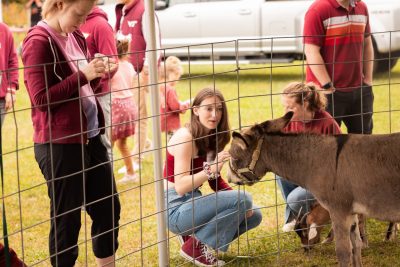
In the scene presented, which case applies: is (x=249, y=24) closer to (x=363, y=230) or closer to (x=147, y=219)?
(x=147, y=219)

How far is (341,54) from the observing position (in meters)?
5.92

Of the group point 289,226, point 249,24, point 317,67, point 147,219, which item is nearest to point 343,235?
point 289,226

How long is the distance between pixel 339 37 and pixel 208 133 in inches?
A: 60.7

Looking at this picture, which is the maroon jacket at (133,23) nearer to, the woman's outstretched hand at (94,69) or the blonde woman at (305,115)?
the blonde woman at (305,115)

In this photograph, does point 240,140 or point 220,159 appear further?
point 220,159

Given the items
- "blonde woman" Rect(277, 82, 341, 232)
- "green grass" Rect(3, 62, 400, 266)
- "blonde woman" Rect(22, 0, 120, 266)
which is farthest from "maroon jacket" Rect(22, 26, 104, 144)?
"blonde woman" Rect(277, 82, 341, 232)

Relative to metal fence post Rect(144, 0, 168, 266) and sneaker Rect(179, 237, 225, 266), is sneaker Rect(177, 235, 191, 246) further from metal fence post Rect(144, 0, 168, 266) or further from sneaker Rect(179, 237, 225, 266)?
metal fence post Rect(144, 0, 168, 266)

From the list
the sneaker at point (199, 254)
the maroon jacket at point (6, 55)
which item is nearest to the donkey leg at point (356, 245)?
the sneaker at point (199, 254)

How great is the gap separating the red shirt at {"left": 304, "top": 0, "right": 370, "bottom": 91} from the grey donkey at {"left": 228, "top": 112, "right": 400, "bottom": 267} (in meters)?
1.37

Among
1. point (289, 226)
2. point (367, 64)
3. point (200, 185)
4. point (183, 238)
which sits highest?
point (367, 64)

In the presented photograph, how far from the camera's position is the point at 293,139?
4555mm

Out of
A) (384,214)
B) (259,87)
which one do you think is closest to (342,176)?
(384,214)

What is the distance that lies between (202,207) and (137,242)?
4.02ft

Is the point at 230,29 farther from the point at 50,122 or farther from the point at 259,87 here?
the point at 50,122
